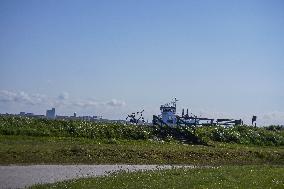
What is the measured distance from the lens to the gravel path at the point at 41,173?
22.5 m

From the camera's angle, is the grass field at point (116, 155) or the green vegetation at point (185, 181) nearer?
the green vegetation at point (185, 181)

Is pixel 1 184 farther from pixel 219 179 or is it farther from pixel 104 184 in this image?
pixel 219 179

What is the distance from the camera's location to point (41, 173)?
2616 cm

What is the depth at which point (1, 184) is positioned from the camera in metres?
21.8

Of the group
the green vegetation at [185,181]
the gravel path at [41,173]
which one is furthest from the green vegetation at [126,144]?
the green vegetation at [185,181]

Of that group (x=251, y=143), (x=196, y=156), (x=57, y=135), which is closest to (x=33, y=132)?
(x=57, y=135)

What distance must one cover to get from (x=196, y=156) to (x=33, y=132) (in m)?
15.7

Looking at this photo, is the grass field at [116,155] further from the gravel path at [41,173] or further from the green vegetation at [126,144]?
the gravel path at [41,173]

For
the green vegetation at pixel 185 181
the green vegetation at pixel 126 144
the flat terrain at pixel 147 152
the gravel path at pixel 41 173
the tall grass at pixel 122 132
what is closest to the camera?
the green vegetation at pixel 185 181

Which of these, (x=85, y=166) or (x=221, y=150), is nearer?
(x=85, y=166)

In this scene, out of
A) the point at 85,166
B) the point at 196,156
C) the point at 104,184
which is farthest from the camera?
the point at 196,156

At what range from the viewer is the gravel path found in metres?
22.5

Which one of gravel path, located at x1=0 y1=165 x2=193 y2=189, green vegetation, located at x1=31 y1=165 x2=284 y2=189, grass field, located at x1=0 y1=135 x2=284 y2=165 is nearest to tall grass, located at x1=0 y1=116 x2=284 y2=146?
grass field, located at x1=0 y1=135 x2=284 y2=165

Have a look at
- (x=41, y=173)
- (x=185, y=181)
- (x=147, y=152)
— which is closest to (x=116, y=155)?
(x=147, y=152)
